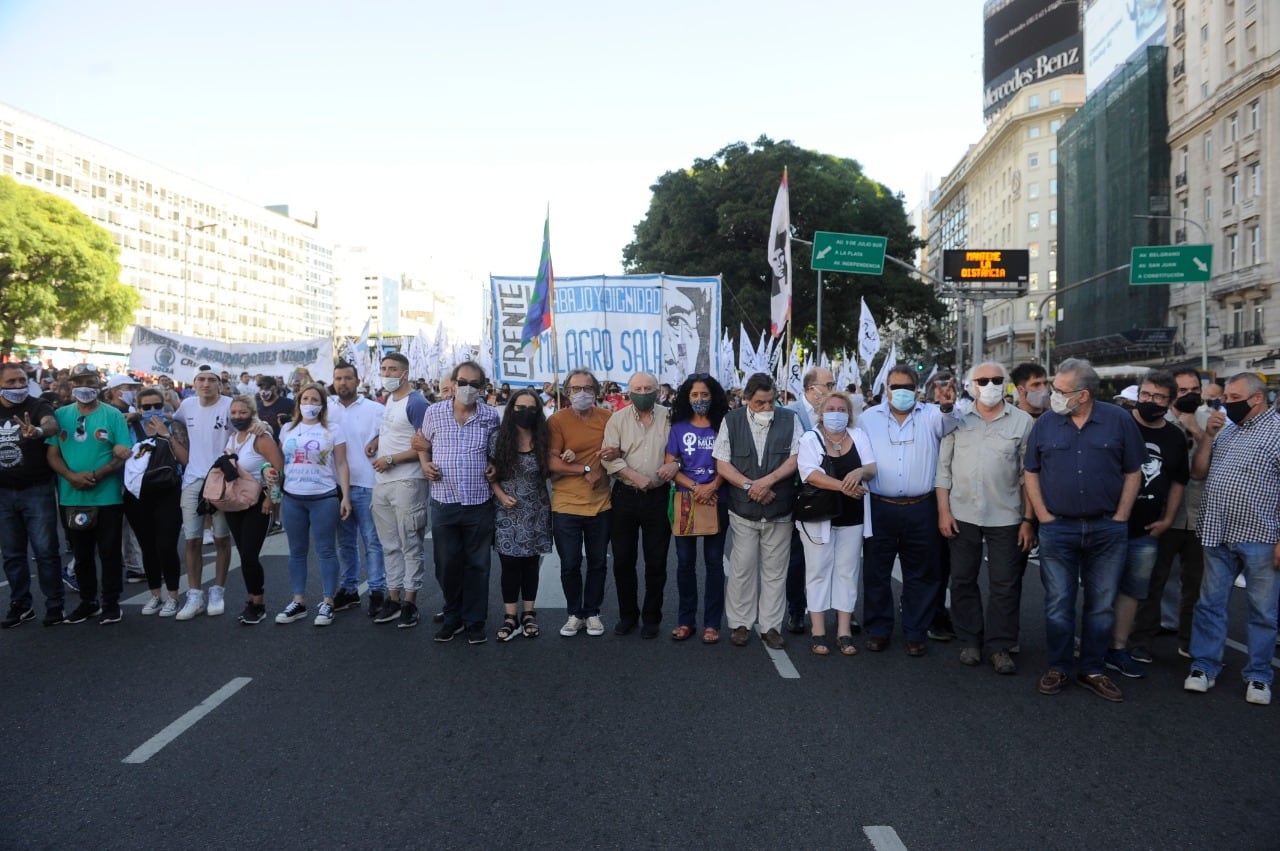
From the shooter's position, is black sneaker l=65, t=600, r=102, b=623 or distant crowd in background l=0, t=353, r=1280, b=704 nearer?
distant crowd in background l=0, t=353, r=1280, b=704

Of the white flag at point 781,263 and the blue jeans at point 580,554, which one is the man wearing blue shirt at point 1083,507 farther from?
the white flag at point 781,263

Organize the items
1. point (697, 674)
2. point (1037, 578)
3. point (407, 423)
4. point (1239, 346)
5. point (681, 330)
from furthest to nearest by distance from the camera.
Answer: point (1239, 346), point (681, 330), point (1037, 578), point (407, 423), point (697, 674)

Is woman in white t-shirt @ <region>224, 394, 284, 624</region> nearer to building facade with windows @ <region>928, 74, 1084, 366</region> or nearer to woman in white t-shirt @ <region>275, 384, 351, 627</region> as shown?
woman in white t-shirt @ <region>275, 384, 351, 627</region>

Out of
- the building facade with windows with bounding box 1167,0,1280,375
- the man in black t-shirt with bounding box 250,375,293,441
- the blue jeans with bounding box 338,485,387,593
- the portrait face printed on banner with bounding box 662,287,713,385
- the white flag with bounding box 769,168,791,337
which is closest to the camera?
the blue jeans with bounding box 338,485,387,593

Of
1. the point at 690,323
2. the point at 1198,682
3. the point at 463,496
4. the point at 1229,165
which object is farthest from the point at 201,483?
the point at 1229,165

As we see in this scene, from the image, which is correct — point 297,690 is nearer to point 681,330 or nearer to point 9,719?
point 9,719

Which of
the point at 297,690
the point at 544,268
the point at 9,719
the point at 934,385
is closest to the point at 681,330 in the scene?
the point at 544,268

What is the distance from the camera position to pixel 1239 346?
43.3 m

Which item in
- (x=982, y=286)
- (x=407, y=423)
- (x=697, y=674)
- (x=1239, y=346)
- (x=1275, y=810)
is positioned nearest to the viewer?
(x=1275, y=810)

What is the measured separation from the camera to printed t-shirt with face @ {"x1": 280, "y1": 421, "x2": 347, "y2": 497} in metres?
7.23

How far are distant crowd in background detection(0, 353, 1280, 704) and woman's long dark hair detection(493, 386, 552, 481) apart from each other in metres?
0.02

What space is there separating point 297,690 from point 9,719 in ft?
4.62

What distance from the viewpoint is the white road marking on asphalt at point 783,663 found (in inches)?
236

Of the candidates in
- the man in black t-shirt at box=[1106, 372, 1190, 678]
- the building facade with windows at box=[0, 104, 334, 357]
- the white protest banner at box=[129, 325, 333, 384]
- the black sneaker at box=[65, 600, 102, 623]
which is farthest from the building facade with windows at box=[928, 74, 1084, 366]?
the black sneaker at box=[65, 600, 102, 623]
